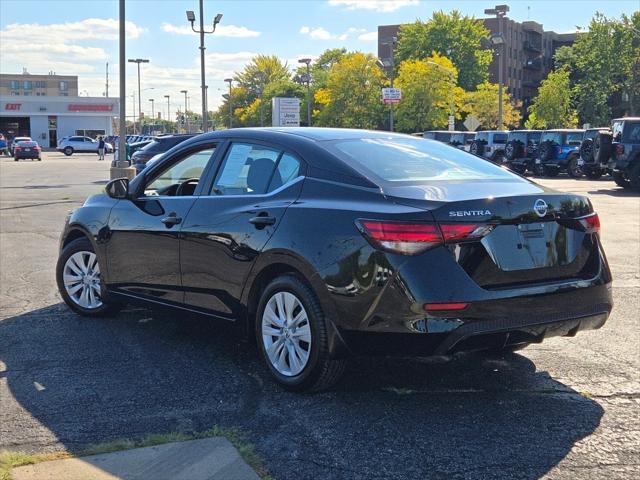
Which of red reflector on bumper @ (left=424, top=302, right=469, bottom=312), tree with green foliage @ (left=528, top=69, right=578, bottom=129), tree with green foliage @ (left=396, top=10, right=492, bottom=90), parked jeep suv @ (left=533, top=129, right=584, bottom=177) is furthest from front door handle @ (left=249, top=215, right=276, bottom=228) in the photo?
tree with green foliage @ (left=396, top=10, right=492, bottom=90)

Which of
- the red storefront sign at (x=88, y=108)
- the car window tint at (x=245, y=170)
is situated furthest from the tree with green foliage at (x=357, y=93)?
the car window tint at (x=245, y=170)

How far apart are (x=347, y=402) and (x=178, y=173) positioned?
242 cm

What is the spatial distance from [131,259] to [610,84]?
7944 centimetres

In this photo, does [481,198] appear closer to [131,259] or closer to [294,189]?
[294,189]

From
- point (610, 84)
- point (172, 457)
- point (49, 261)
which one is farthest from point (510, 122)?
point (172, 457)

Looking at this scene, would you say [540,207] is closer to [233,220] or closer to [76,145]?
[233,220]

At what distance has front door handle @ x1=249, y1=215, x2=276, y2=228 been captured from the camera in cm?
453

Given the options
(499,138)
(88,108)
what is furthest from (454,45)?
(499,138)

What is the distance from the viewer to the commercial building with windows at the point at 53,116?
278 ft

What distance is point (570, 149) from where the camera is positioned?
1174 inches

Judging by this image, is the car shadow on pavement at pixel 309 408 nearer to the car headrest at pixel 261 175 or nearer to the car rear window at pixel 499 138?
the car headrest at pixel 261 175

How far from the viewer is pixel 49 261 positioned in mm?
9328

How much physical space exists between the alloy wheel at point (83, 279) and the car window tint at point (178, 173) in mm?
860

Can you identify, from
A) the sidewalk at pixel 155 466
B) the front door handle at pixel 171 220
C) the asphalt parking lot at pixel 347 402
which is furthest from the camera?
the front door handle at pixel 171 220
